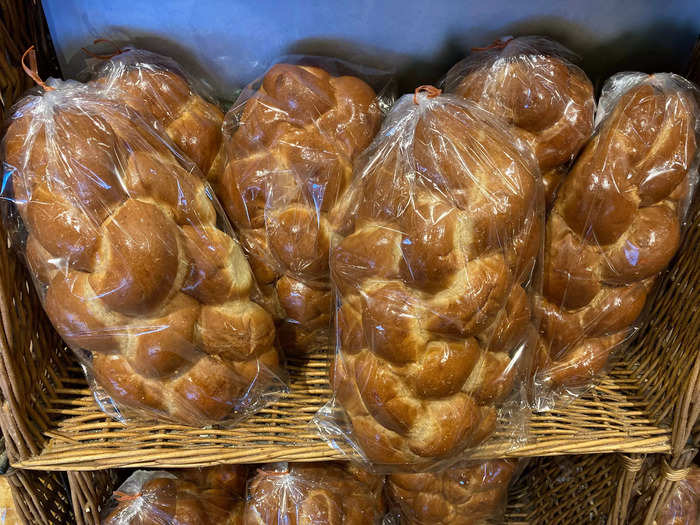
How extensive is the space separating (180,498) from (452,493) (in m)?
0.49

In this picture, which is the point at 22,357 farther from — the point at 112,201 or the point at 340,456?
the point at 340,456

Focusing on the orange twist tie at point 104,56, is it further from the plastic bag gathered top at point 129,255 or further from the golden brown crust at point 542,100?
the golden brown crust at point 542,100

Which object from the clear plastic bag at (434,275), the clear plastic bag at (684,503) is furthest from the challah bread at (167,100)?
the clear plastic bag at (684,503)

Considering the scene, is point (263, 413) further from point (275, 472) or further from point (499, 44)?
point (499, 44)

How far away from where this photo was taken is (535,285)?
2.38ft

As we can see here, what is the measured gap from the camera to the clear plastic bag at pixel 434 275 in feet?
2.01

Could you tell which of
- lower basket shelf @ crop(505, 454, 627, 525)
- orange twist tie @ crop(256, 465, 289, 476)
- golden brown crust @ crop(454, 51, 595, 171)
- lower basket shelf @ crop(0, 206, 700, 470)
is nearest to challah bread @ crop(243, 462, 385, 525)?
orange twist tie @ crop(256, 465, 289, 476)

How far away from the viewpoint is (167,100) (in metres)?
0.79

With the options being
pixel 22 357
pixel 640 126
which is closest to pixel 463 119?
pixel 640 126

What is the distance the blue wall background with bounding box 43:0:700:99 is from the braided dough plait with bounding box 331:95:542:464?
8.7 inches

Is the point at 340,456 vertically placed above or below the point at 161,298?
below

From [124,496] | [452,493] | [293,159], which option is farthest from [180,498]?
[293,159]

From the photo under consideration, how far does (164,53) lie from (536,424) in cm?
89

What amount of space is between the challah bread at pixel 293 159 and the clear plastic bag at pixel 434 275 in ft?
0.20
